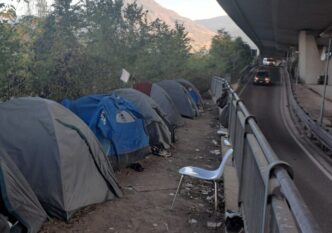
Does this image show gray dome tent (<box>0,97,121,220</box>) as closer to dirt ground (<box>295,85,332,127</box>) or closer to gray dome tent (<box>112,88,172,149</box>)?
gray dome tent (<box>112,88,172,149</box>)

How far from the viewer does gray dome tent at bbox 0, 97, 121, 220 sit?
7.50m

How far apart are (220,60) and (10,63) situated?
4603 cm

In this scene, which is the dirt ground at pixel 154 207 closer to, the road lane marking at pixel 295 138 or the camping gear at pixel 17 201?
the camping gear at pixel 17 201

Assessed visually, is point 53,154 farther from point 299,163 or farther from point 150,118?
point 299,163

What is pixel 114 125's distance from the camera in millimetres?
10633

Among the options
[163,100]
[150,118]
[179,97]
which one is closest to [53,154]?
[150,118]

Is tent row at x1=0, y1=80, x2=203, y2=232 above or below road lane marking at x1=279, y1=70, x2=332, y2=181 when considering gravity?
above

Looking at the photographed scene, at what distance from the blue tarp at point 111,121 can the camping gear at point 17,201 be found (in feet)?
11.9

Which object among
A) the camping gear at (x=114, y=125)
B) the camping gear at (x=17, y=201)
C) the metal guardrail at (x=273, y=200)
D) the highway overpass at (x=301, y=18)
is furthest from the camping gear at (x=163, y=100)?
the highway overpass at (x=301, y=18)

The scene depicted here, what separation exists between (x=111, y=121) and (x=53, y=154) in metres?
3.04

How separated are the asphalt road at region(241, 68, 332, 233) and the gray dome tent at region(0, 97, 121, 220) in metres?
4.75

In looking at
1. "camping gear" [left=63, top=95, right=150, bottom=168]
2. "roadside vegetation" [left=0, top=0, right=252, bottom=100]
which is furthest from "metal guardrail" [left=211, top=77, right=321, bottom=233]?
"roadside vegetation" [left=0, top=0, right=252, bottom=100]

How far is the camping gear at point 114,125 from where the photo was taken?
34.5ft

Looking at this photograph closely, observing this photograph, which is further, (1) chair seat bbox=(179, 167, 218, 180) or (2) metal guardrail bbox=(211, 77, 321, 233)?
(1) chair seat bbox=(179, 167, 218, 180)
